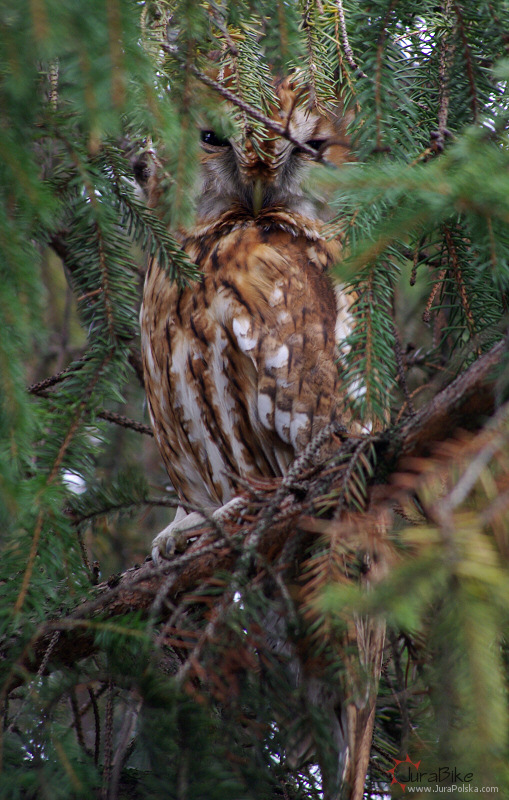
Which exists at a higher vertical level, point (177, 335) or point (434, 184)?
point (177, 335)

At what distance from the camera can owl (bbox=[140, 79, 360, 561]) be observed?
1.82 metres

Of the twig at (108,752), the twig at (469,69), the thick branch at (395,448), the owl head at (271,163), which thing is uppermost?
the owl head at (271,163)

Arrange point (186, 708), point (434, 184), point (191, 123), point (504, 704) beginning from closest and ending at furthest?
point (504, 704)
point (434, 184)
point (186, 708)
point (191, 123)

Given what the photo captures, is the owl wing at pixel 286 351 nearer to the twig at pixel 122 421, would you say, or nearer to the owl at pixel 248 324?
the owl at pixel 248 324

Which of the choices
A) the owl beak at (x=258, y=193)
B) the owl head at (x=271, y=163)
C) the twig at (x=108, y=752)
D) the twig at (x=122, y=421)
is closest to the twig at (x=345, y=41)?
the owl head at (x=271, y=163)

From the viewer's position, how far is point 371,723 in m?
1.53

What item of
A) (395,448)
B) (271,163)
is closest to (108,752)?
(395,448)

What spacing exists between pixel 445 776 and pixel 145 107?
1.01 meters

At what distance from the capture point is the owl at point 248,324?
182 centimetres

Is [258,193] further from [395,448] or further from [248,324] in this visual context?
[395,448]

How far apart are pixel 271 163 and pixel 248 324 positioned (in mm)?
508

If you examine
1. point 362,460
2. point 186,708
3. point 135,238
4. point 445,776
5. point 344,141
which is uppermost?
point 344,141

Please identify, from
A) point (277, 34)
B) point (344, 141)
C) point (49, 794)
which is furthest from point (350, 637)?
point (344, 141)

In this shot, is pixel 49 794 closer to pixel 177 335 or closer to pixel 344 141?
pixel 177 335
